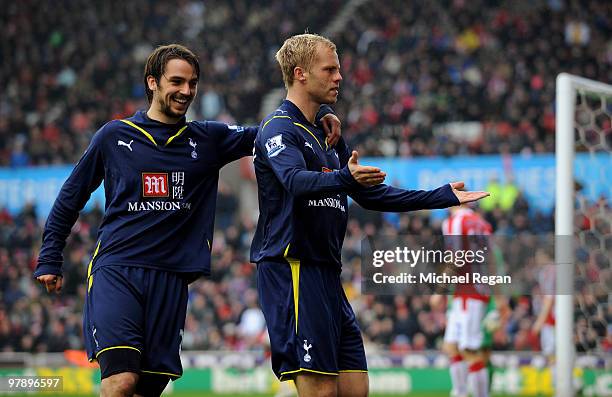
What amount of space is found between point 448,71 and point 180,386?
9.26m

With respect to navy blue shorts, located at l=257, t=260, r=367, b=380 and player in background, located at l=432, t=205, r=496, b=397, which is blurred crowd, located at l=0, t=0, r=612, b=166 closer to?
player in background, located at l=432, t=205, r=496, b=397

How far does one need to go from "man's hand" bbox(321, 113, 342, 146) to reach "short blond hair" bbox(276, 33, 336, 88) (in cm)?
33

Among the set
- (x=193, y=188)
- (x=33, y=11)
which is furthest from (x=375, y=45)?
(x=193, y=188)

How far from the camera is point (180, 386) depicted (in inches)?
643

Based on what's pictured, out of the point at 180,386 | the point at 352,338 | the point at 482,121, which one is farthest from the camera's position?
the point at 482,121

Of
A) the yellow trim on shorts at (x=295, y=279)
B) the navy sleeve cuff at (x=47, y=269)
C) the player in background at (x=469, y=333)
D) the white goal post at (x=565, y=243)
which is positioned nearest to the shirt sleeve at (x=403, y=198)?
the yellow trim on shorts at (x=295, y=279)

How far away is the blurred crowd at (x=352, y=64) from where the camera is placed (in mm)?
20234

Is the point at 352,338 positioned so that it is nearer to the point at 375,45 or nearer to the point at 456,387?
the point at 456,387

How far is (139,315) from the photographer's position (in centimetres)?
573

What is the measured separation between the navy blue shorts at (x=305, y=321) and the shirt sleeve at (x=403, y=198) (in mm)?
426

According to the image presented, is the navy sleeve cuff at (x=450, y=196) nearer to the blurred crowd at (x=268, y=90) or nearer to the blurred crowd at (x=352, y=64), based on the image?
the blurred crowd at (x=268, y=90)

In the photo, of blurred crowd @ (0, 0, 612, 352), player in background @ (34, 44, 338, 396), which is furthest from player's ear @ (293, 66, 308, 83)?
blurred crowd @ (0, 0, 612, 352)

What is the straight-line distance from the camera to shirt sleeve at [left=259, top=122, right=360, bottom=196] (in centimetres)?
503

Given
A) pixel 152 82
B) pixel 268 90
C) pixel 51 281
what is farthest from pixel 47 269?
pixel 268 90
